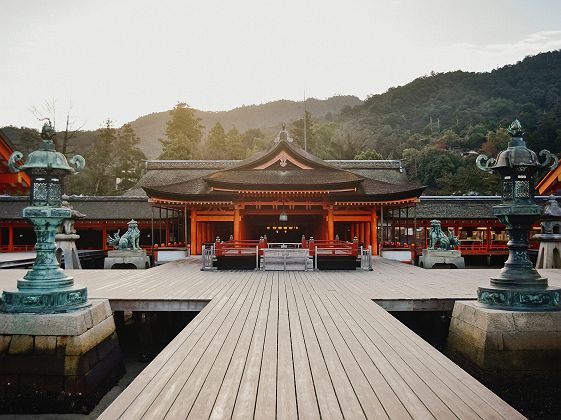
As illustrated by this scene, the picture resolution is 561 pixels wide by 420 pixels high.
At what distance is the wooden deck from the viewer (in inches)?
189

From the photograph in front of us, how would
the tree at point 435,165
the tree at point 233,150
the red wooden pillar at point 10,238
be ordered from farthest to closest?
the tree at point 233,150, the tree at point 435,165, the red wooden pillar at point 10,238

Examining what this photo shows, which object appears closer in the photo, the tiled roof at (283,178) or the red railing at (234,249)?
the red railing at (234,249)

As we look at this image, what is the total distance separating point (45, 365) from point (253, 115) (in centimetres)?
16868

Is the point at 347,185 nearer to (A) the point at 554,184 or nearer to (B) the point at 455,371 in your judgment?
(A) the point at 554,184

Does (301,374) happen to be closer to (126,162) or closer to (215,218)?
(215,218)

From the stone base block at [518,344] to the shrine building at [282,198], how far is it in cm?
1370

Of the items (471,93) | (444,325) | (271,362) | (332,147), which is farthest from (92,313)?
(471,93)

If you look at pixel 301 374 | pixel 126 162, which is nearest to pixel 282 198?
pixel 301 374

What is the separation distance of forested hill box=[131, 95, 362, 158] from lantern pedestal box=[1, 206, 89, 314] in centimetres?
14771

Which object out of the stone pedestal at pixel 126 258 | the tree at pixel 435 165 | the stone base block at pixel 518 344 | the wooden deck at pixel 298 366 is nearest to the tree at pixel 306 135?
the tree at pixel 435 165

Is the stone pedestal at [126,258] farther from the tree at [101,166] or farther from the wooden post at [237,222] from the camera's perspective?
the tree at [101,166]

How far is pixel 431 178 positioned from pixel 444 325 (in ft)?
184

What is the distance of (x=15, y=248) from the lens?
32.7m

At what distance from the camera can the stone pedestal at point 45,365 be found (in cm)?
836
